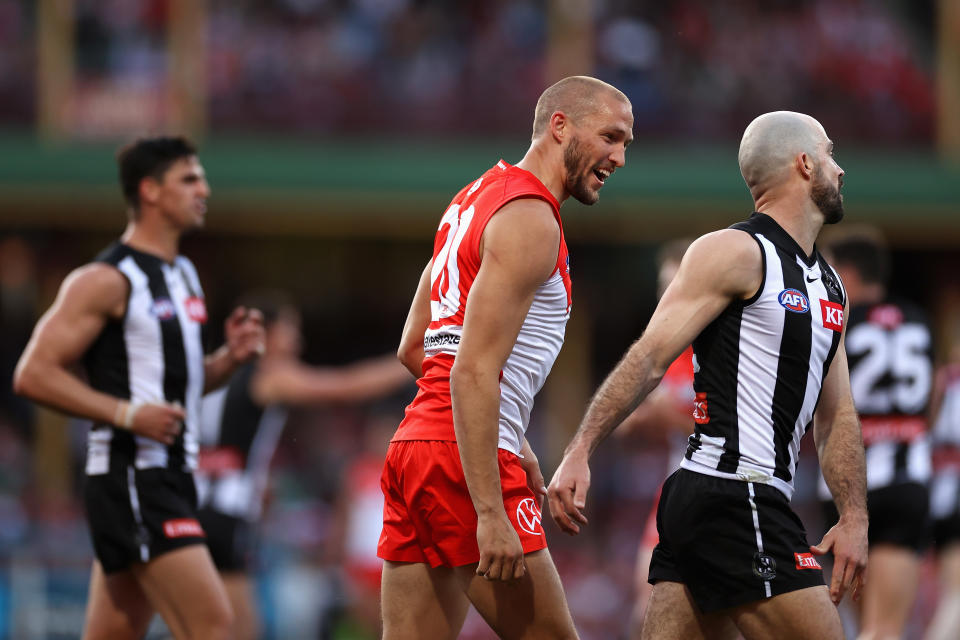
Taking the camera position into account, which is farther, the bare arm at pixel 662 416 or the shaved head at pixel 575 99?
the bare arm at pixel 662 416

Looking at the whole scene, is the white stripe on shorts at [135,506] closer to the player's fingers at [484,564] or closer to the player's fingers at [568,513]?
the player's fingers at [484,564]

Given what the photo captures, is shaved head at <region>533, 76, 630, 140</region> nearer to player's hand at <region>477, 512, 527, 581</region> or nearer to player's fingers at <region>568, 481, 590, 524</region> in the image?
player's fingers at <region>568, 481, 590, 524</region>

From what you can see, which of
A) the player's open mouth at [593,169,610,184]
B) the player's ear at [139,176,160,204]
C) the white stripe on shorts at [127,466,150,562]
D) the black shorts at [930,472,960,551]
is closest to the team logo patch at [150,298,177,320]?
the player's ear at [139,176,160,204]

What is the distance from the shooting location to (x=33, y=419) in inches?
701

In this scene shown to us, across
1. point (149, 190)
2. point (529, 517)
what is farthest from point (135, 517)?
point (529, 517)

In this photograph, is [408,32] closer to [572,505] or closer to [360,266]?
[360,266]

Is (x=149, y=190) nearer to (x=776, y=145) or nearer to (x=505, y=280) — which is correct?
(x=505, y=280)

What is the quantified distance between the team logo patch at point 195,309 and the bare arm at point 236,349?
5.3 inches

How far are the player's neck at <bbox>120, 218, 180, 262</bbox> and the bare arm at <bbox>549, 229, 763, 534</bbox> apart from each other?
2.88 meters

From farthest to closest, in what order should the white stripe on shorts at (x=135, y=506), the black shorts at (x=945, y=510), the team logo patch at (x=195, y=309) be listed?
1. the black shorts at (x=945, y=510)
2. the team logo patch at (x=195, y=309)
3. the white stripe on shorts at (x=135, y=506)

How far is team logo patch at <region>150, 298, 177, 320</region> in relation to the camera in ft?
20.8

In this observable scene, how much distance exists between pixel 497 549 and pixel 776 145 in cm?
185

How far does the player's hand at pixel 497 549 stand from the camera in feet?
14.2

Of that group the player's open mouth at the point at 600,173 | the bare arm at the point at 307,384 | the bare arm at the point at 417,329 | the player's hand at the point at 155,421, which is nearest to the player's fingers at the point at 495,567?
the bare arm at the point at 417,329
